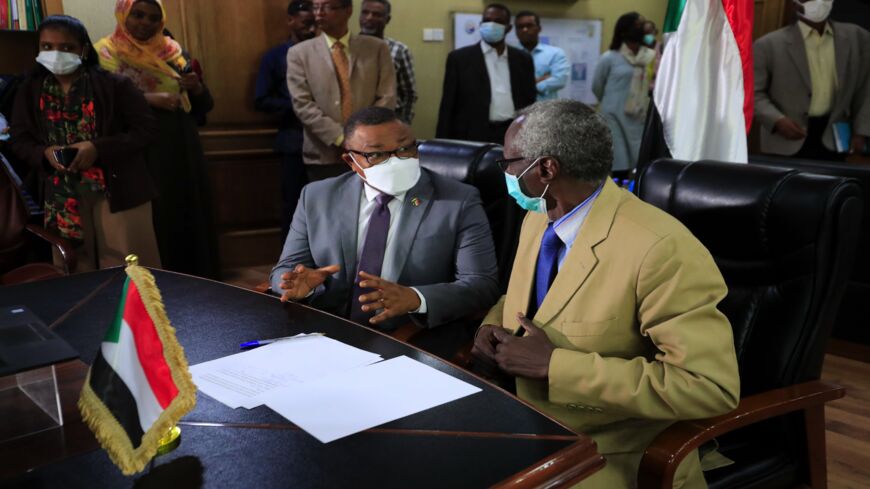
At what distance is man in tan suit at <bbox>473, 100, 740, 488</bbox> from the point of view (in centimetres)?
128

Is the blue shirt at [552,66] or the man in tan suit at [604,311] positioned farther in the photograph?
the blue shirt at [552,66]

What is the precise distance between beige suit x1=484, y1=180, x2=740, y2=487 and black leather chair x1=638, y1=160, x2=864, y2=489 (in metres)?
0.16

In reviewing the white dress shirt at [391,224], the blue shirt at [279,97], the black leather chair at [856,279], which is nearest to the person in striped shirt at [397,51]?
the blue shirt at [279,97]

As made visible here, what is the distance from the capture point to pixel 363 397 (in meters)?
1.20

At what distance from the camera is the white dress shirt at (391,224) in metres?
2.08

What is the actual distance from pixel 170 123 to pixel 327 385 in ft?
9.87

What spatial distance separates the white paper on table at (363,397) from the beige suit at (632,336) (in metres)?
0.24

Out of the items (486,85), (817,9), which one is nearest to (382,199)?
(486,85)

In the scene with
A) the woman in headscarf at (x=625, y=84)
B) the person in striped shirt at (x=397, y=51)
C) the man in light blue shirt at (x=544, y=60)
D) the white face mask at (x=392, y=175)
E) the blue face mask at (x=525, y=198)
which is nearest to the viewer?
the blue face mask at (x=525, y=198)

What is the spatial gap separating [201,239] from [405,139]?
93.8 inches

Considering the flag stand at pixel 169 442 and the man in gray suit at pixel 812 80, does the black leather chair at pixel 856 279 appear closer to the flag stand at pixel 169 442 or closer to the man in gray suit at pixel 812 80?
the man in gray suit at pixel 812 80

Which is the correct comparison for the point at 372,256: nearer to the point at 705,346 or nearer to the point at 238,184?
the point at 705,346

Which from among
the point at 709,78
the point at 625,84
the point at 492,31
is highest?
the point at 492,31

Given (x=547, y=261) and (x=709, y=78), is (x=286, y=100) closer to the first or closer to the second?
(x=709, y=78)
